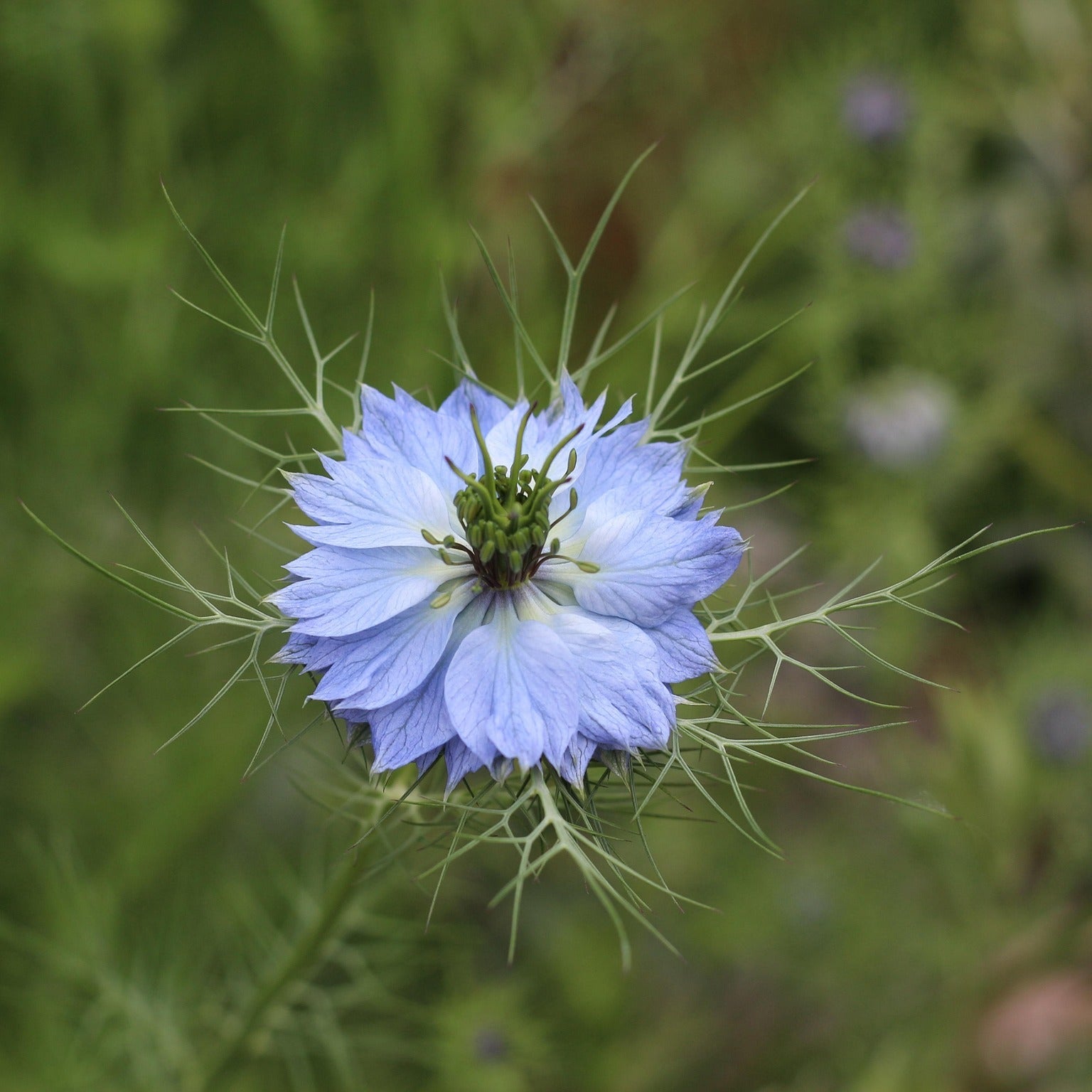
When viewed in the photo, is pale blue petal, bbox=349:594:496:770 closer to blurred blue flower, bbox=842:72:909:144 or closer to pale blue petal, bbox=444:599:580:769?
pale blue petal, bbox=444:599:580:769

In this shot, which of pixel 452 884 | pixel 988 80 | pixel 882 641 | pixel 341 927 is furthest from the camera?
pixel 988 80

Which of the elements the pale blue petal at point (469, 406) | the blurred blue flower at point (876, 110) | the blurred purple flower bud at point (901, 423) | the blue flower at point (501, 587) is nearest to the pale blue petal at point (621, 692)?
the blue flower at point (501, 587)

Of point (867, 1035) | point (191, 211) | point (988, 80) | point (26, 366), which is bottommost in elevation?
point (867, 1035)

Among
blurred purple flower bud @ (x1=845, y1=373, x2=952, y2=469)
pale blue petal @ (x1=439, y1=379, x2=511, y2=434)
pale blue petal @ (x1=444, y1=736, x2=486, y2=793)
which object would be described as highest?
blurred purple flower bud @ (x1=845, y1=373, x2=952, y2=469)

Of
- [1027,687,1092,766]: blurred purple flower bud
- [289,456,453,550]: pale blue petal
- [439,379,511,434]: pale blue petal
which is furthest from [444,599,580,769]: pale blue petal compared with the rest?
[1027,687,1092,766]: blurred purple flower bud

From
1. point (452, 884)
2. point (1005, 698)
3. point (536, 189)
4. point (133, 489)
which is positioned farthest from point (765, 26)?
point (452, 884)

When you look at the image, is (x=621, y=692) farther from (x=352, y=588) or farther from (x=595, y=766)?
(x=352, y=588)

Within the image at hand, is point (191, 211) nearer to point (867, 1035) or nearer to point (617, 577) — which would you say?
point (617, 577)
